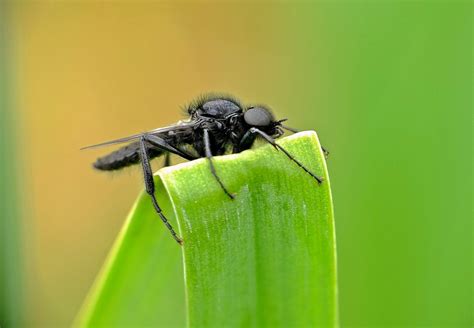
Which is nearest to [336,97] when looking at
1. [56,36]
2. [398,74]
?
[398,74]

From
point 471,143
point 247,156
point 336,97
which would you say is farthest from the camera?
point 336,97

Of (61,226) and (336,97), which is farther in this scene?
(61,226)

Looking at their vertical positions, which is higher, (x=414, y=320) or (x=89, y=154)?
(x=89, y=154)

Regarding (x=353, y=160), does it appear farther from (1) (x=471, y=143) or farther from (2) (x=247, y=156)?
(2) (x=247, y=156)

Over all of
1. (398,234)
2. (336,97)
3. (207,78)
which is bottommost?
(398,234)

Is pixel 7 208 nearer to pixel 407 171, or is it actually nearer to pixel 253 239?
pixel 253 239

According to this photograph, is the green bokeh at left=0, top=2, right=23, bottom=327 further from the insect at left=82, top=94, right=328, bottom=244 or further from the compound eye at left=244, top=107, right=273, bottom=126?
the compound eye at left=244, top=107, right=273, bottom=126

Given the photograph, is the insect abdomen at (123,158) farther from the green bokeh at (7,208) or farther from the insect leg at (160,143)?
the green bokeh at (7,208)
